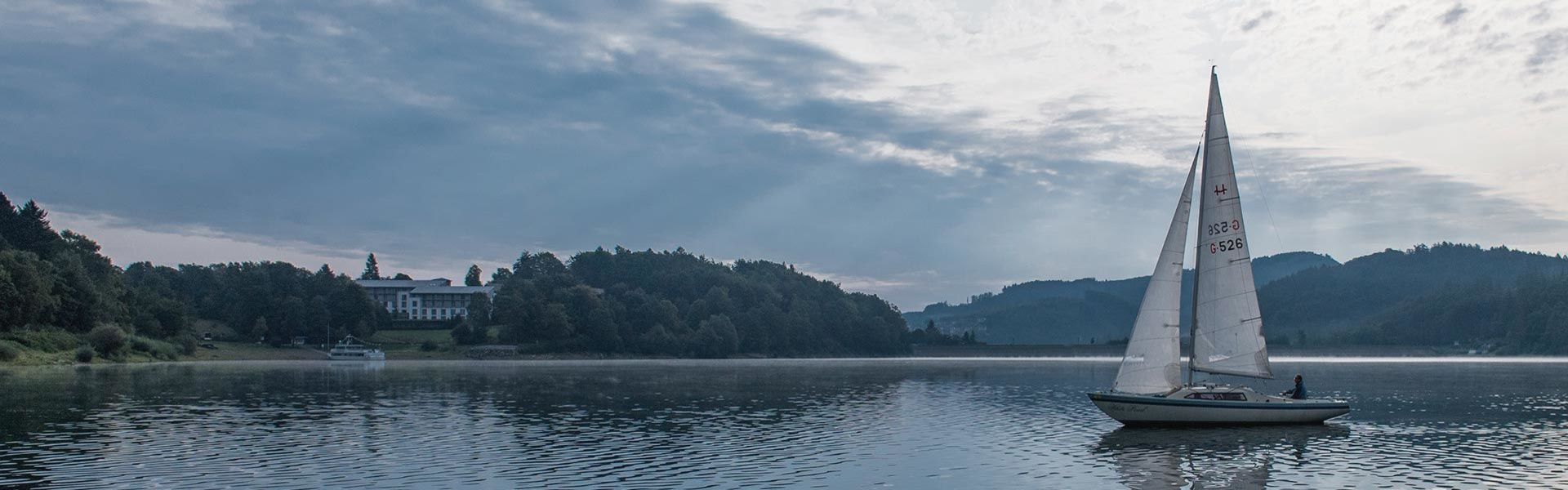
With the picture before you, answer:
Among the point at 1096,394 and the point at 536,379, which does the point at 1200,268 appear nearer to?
the point at 1096,394

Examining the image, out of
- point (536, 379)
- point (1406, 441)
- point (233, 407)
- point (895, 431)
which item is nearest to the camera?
point (1406, 441)

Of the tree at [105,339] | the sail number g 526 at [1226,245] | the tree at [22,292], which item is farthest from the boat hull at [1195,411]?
the tree at [105,339]

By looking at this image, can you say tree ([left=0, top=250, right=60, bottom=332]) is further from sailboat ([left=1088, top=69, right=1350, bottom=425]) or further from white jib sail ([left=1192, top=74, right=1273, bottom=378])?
white jib sail ([left=1192, top=74, right=1273, bottom=378])

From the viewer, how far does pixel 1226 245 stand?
57.9m

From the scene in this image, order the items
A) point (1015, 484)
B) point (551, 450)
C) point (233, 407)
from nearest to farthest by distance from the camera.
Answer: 1. point (1015, 484)
2. point (551, 450)
3. point (233, 407)

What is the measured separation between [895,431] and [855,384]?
175ft

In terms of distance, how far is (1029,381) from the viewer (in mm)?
121125

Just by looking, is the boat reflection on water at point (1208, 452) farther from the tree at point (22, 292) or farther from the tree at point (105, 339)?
the tree at point (105, 339)

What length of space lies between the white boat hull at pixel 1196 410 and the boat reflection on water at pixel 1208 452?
20.2 inches

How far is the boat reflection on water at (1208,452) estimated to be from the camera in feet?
134

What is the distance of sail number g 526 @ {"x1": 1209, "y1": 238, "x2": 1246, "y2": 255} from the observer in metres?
57.6

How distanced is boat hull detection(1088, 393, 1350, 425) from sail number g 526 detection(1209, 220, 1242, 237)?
26.5 ft

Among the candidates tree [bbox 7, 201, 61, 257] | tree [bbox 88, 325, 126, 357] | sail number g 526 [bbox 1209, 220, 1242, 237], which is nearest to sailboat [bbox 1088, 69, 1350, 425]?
sail number g 526 [bbox 1209, 220, 1242, 237]

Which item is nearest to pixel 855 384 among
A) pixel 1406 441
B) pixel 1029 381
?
pixel 1029 381
